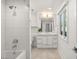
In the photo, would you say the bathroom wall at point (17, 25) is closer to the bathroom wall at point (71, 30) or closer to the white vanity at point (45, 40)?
the bathroom wall at point (71, 30)

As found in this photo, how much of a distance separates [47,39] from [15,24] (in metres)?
4.49

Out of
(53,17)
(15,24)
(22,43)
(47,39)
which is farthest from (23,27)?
(53,17)

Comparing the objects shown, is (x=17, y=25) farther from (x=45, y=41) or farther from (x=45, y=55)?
(x=45, y=41)

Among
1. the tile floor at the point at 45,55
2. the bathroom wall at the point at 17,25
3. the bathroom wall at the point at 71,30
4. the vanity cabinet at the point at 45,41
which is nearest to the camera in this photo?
the bathroom wall at the point at 71,30

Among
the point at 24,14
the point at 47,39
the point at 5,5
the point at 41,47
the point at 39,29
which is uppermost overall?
the point at 5,5

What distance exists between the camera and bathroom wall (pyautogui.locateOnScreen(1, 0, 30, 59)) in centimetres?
319

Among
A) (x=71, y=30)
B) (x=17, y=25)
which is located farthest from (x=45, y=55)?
(x=71, y=30)

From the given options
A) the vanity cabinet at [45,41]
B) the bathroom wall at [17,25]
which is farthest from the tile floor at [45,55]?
the bathroom wall at [17,25]

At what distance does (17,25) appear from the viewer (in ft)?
10.6

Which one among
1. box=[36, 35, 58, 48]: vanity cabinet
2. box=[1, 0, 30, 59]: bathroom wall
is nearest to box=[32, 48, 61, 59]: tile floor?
box=[36, 35, 58, 48]: vanity cabinet

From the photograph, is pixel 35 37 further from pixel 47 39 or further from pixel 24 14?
pixel 24 14

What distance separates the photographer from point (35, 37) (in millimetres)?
7762

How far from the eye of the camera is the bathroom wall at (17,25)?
126 inches

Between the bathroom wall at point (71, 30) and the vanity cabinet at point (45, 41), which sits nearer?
the bathroom wall at point (71, 30)
